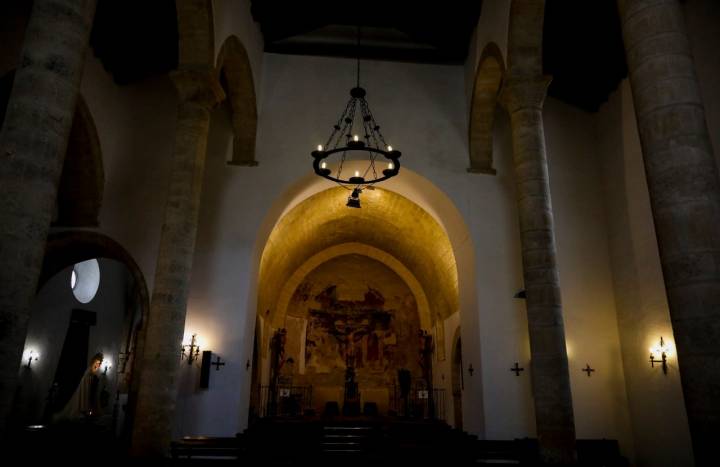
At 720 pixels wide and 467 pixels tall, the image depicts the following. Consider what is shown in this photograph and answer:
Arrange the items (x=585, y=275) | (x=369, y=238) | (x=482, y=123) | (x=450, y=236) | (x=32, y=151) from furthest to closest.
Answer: (x=369, y=238), (x=450, y=236), (x=482, y=123), (x=585, y=275), (x=32, y=151)

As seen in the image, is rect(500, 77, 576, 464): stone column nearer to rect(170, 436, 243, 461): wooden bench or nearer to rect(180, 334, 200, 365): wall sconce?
rect(170, 436, 243, 461): wooden bench

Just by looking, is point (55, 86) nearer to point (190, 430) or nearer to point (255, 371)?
point (190, 430)

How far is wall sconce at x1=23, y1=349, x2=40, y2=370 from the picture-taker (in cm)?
1459

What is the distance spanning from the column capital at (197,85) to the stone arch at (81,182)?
11.5 ft

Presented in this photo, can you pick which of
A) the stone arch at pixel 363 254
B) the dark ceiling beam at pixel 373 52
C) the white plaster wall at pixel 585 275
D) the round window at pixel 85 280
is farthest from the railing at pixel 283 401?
the dark ceiling beam at pixel 373 52

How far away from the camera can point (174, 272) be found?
8.05m

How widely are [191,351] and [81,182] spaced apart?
445cm

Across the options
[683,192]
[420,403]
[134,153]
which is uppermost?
[134,153]

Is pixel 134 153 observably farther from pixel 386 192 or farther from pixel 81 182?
pixel 386 192

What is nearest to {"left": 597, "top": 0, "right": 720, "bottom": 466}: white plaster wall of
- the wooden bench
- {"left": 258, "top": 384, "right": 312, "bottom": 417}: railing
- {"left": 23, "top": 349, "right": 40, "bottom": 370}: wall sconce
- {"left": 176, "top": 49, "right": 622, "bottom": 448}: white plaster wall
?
{"left": 176, "top": 49, "right": 622, "bottom": 448}: white plaster wall

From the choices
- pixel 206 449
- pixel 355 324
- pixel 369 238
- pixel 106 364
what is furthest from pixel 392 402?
pixel 206 449

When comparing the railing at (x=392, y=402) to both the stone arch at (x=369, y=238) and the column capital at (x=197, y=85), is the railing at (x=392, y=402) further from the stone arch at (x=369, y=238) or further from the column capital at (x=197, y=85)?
the column capital at (x=197, y=85)

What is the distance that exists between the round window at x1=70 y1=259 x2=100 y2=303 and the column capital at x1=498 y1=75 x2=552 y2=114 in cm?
1496

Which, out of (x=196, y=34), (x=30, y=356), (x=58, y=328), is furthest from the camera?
(x=58, y=328)
